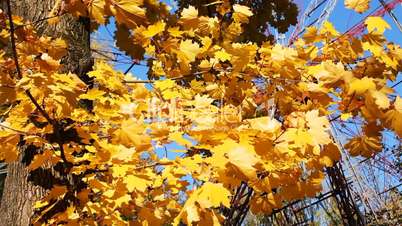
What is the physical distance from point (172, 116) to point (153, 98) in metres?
0.12

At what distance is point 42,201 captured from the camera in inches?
80.8

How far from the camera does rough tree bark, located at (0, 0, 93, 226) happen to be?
7.00ft

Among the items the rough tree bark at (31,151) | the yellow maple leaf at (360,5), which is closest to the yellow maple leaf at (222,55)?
the yellow maple leaf at (360,5)

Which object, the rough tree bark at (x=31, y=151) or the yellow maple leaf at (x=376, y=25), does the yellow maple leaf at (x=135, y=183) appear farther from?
the yellow maple leaf at (x=376, y=25)

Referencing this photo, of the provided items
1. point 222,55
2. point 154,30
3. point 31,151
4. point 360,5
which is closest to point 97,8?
point 154,30

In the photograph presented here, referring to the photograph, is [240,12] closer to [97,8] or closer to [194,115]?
[194,115]

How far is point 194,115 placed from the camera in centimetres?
153

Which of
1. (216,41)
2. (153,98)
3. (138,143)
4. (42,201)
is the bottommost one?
(138,143)

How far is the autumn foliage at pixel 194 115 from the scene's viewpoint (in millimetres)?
1281

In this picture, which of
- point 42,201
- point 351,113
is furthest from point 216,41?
point 42,201

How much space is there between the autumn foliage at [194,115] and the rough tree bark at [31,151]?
0.10m

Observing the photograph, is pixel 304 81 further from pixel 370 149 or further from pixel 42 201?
pixel 42 201

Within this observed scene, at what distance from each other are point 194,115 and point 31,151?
108 centimetres

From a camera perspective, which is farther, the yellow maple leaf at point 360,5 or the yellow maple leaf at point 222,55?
the yellow maple leaf at point 222,55
